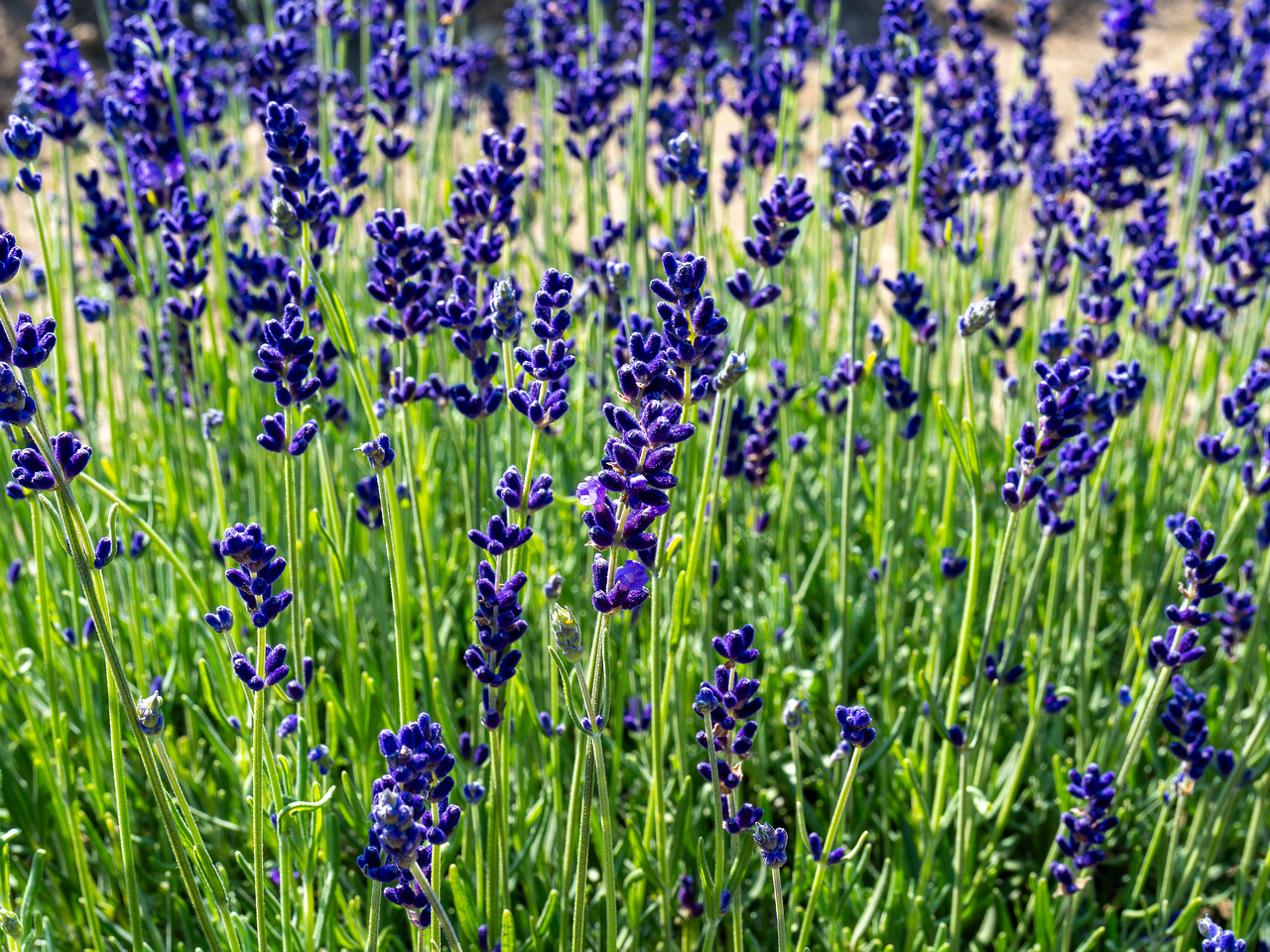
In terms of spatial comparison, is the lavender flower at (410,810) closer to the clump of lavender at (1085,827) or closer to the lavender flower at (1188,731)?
the clump of lavender at (1085,827)

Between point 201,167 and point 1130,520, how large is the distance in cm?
352

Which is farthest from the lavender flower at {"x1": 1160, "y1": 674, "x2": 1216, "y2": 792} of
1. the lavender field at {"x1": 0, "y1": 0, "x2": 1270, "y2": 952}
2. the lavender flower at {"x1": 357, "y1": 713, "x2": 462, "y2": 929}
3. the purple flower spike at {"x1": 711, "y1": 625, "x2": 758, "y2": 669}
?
the lavender flower at {"x1": 357, "y1": 713, "x2": 462, "y2": 929}

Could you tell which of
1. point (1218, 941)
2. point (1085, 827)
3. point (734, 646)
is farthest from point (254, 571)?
point (1085, 827)

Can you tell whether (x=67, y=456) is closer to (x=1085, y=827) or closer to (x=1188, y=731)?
(x=1085, y=827)

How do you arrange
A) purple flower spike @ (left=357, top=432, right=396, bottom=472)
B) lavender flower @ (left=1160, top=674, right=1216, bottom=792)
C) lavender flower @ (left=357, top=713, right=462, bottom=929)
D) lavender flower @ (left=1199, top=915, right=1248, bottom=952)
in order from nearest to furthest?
lavender flower @ (left=357, top=713, right=462, bottom=929)
lavender flower @ (left=1199, top=915, right=1248, bottom=952)
purple flower spike @ (left=357, top=432, right=396, bottom=472)
lavender flower @ (left=1160, top=674, right=1216, bottom=792)

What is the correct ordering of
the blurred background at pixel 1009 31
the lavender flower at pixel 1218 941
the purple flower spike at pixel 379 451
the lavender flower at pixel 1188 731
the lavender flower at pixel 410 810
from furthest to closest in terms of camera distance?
the blurred background at pixel 1009 31 < the lavender flower at pixel 1188 731 < the purple flower spike at pixel 379 451 < the lavender flower at pixel 1218 941 < the lavender flower at pixel 410 810

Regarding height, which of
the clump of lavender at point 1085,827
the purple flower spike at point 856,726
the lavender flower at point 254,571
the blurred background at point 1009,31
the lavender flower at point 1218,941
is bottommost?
the clump of lavender at point 1085,827

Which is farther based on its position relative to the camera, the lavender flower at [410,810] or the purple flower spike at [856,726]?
the purple flower spike at [856,726]

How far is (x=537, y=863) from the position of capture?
2.37 m

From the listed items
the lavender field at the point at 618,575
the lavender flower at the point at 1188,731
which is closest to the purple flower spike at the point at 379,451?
the lavender field at the point at 618,575

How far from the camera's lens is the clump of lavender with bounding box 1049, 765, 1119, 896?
203 centimetres

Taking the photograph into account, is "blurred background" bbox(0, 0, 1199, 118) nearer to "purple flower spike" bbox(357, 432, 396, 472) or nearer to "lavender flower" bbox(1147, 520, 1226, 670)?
"lavender flower" bbox(1147, 520, 1226, 670)

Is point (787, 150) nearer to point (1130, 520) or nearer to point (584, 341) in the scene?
point (584, 341)

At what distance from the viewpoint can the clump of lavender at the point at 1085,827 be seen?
2.03 metres
